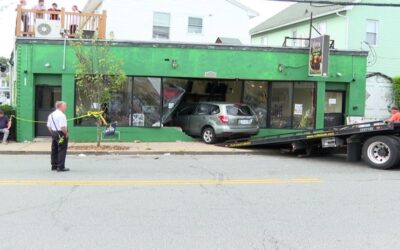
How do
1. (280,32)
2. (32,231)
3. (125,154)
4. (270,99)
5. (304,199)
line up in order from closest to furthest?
(32,231) → (304,199) → (125,154) → (270,99) → (280,32)

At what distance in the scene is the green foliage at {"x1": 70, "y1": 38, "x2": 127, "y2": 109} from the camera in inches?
611

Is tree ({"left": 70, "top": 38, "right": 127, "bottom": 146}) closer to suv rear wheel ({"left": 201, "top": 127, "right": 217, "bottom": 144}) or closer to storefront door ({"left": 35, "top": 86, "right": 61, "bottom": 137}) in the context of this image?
storefront door ({"left": 35, "top": 86, "right": 61, "bottom": 137})

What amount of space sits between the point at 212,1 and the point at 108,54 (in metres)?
11.8

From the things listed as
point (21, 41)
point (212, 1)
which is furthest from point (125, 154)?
point (212, 1)

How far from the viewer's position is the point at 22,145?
1612 centimetres

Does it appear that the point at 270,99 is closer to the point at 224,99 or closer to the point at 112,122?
the point at 224,99

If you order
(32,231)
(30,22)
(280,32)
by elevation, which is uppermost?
(280,32)

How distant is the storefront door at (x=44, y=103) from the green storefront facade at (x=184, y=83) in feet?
0.12

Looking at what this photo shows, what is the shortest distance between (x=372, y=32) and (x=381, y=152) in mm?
18640

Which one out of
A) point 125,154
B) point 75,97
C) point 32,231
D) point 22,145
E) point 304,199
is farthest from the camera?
point 75,97

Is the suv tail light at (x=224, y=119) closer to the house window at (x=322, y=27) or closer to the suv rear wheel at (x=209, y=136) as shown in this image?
the suv rear wheel at (x=209, y=136)

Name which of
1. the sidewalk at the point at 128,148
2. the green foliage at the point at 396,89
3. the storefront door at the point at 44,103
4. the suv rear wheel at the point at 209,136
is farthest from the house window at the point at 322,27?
the storefront door at the point at 44,103

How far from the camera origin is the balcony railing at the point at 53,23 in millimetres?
17703

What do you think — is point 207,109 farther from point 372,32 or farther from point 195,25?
point 372,32
